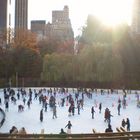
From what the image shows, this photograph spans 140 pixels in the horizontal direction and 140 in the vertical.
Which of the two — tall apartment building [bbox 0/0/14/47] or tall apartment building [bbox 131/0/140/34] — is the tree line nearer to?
tall apartment building [bbox 0/0/14/47]

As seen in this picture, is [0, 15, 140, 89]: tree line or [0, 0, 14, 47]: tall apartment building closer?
[0, 15, 140, 89]: tree line

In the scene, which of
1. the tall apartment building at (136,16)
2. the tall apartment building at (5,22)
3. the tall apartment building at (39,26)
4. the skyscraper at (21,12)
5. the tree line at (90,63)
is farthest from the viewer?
the tall apartment building at (39,26)

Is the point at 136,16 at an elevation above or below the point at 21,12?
below

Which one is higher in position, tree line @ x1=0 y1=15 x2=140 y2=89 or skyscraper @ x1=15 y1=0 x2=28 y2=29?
skyscraper @ x1=15 y1=0 x2=28 y2=29

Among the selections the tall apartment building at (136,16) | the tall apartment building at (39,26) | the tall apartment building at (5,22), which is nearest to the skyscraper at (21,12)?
the tall apartment building at (39,26)

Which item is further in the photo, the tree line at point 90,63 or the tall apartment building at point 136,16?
the tall apartment building at point 136,16

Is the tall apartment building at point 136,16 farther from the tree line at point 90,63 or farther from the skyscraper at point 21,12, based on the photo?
the tree line at point 90,63

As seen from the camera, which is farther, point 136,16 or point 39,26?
point 39,26

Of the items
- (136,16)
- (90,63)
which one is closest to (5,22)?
(90,63)

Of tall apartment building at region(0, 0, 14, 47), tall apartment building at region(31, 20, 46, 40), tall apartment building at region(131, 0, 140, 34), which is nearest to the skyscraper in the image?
tall apartment building at region(31, 20, 46, 40)

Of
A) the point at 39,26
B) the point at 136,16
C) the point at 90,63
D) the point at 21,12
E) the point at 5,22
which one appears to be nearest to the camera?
the point at 90,63

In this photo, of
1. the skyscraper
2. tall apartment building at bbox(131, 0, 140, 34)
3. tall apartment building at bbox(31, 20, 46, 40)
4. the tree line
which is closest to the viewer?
the tree line

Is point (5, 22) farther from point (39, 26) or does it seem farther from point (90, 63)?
point (39, 26)

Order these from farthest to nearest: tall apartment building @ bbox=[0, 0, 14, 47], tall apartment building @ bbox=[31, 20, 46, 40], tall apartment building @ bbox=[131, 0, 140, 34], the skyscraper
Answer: tall apartment building @ bbox=[31, 20, 46, 40] < the skyscraper < tall apartment building @ bbox=[131, 0, 140, 34] < tall apartment building @ bbox=[0, 0, 14, 47]
